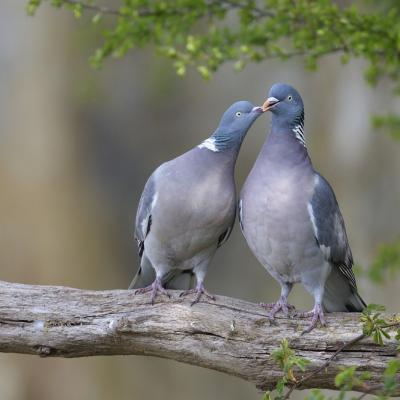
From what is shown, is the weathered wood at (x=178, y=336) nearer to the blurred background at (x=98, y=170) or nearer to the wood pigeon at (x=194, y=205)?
the wood pigeon at (x=194, y=205)

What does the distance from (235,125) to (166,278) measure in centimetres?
103

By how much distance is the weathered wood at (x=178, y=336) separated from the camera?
15.5 feet

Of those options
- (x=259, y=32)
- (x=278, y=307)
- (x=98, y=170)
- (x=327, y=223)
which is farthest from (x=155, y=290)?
(x=98, y=170)

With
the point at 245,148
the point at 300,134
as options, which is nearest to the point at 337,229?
the point at 300,134

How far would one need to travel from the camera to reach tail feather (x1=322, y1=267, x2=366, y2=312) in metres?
5.37

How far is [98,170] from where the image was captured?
1052 cm

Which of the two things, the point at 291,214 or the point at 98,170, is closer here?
the point at 291,214

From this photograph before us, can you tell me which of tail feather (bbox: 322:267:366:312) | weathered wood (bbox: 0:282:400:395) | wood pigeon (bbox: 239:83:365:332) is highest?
wood pigeon (bbox: 239:83:365:332)

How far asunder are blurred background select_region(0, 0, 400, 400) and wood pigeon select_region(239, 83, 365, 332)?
412 cm

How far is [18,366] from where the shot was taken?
9.70 meters

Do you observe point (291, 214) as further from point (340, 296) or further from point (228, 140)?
point (340, 296)

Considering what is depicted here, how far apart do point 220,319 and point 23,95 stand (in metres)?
5.77

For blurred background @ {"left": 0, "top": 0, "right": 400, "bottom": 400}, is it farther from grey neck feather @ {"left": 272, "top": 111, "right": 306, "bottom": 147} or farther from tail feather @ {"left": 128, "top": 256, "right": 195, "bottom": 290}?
grey neck feather @ {"left": 272, "top": 111, "right": 306, "bottom": 147}

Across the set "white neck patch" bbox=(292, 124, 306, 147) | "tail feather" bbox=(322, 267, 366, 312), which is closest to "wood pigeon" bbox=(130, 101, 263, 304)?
"white neck patch" bbox=(292, 124, 306, 147)
